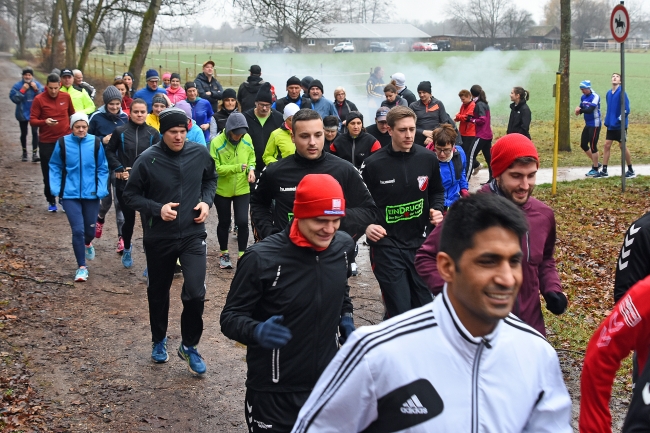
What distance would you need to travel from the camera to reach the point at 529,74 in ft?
172

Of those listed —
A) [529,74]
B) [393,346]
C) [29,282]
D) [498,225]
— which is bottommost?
[29,282]

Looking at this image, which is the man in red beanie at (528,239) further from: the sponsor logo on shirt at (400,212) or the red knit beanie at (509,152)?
the sponsor logo on shirt at (400,212)

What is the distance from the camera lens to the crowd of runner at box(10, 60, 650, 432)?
7.66 feet

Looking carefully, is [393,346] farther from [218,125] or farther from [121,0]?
[121,0]

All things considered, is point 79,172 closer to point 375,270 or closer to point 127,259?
point 127,259

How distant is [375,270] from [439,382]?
436cm

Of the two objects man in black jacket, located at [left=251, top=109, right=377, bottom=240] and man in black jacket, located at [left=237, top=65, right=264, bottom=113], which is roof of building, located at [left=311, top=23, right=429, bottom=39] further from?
man in black jacket, located at [left=251, top=109, right=377, bottom=240]

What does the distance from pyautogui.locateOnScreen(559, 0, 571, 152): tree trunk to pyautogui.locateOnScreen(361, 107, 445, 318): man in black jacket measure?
12.7 metres

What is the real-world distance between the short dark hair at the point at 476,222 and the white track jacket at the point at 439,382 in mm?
169

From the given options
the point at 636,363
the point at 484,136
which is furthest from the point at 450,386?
the point at 484,136

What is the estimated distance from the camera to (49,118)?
46.0 ft

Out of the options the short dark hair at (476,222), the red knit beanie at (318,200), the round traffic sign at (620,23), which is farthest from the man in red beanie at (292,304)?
the round traffic sign at (620,23)

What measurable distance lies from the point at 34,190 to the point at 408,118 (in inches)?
454

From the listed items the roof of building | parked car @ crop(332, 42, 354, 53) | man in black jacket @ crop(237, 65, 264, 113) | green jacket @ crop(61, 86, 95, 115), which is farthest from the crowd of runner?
the roof of building
